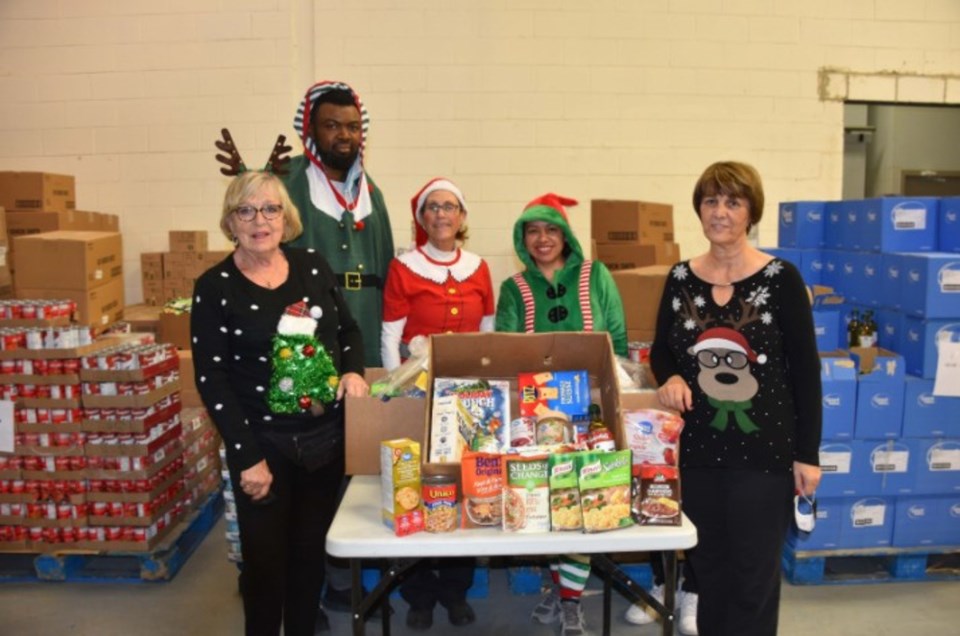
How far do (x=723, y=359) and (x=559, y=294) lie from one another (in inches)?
33.8

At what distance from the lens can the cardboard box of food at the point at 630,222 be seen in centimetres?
479

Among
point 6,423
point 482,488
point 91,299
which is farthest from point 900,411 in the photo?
point 91,299

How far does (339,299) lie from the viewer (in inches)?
91.3

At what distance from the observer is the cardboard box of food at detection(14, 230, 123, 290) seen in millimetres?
3990

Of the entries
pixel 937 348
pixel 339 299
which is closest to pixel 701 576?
pixel 339 299

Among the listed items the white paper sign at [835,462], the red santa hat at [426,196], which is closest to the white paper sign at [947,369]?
the white paper sign at [835,462]

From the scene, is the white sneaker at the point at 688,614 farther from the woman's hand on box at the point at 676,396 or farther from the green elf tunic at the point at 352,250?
the green elf tunic at the point at 352,250

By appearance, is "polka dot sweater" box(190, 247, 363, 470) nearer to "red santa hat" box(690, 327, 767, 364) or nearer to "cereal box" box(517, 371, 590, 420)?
"cereal box" box(517, 371, 590, 420)

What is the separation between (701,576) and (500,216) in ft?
11.4

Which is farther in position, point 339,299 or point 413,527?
point 339,299

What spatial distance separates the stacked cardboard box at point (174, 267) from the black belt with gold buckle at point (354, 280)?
2433 millimetres

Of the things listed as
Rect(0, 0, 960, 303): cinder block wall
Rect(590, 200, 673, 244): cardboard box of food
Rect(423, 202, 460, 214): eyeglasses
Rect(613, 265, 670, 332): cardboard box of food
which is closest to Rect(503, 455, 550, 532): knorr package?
Rect(423, 202, 460, 214): eyeglasses

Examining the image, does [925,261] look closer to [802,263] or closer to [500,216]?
[802,263]

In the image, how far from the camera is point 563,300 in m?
2.79
